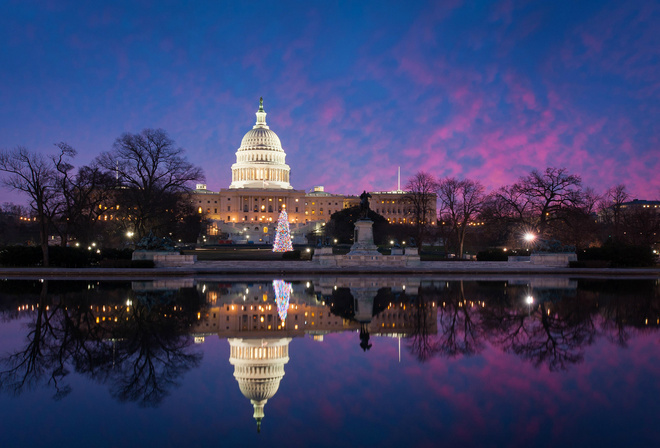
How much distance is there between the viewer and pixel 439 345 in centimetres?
1075

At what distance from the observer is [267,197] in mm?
138250

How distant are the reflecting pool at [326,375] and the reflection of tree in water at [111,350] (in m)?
0.05

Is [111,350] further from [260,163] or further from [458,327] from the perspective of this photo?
[260,163]

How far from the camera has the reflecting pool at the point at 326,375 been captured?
6.46 metres

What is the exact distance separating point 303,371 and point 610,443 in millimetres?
4617

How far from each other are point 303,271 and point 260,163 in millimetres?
116391

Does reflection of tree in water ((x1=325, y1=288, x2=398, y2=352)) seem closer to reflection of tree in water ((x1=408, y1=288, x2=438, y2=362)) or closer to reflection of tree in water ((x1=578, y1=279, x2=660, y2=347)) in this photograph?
reflection of tree in water ((x1=408, y1=288, x2=438, y2=362))

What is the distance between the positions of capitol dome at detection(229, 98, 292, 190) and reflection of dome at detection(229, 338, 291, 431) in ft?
435

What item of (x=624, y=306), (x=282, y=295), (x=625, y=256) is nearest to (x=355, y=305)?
(x=282, y=295)

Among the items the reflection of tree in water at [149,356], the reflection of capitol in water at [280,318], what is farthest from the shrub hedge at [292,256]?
the reflection of tree in water at [149,356]

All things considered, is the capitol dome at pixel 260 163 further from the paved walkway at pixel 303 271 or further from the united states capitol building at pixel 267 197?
the paved walkway at pixel 303 271

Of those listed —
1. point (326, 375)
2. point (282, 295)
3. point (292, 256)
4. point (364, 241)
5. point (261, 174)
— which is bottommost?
point (326, 375)

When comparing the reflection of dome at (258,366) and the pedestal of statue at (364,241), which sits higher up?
the pedestal of statue at (364,241)

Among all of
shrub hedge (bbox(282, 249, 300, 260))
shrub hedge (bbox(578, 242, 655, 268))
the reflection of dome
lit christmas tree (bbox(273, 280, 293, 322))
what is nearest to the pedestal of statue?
shrub hedge (bbox(282, 249, 300, 260))
